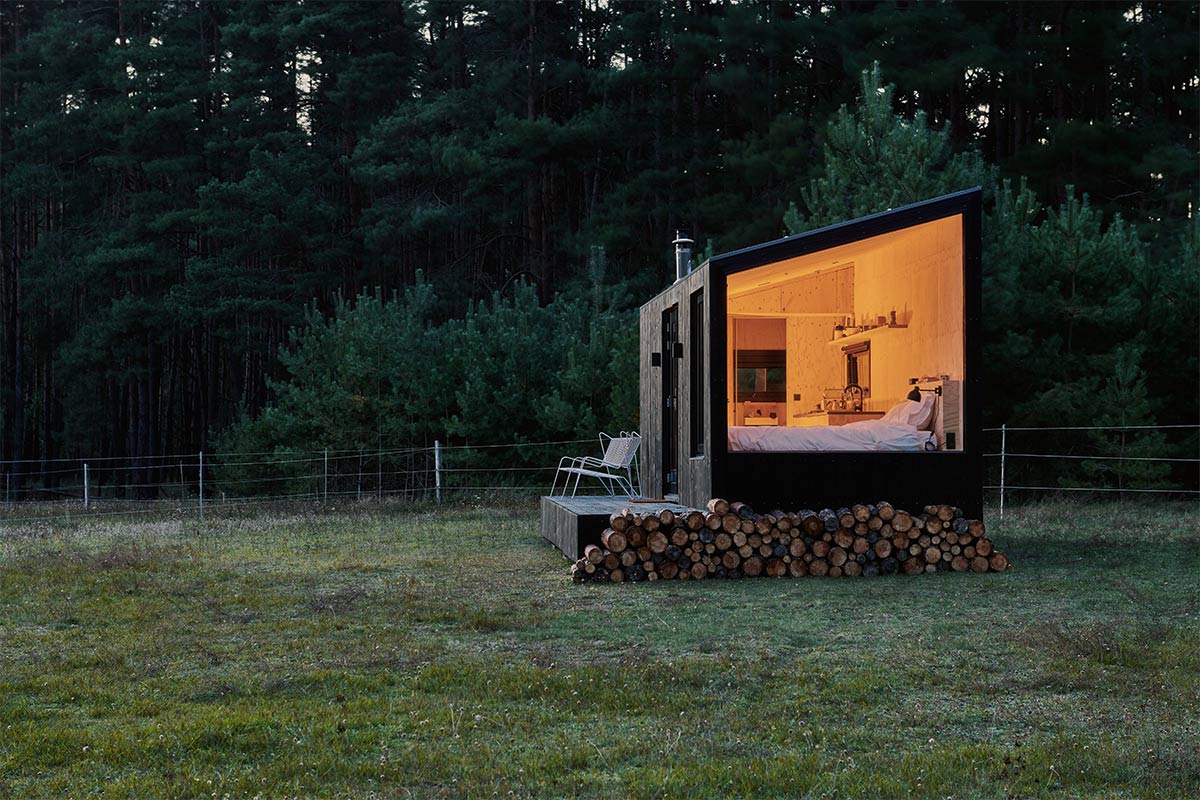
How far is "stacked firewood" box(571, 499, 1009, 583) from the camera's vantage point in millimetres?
7578

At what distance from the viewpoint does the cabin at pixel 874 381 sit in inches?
317

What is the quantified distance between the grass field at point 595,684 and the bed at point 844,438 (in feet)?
3.36

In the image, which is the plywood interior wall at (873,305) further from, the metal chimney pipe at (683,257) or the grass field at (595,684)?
the grass field at (595,684)

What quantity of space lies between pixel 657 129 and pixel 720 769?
19839 millimetres

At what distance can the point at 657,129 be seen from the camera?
22250mm

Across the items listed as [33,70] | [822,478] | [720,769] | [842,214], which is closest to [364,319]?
[842,214]

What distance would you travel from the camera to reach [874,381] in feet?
35.4

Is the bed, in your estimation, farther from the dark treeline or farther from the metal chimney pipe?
the dark treeline

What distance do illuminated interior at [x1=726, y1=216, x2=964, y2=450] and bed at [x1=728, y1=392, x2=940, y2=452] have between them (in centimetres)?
3

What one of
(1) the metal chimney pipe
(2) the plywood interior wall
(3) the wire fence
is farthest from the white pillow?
(3) the wire fence

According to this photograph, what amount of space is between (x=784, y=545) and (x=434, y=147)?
52.5ft

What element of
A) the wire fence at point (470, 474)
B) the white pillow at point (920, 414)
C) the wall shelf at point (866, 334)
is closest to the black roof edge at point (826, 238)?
the white pillow at point (920, 414)

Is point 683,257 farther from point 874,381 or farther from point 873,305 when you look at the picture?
point 874,381

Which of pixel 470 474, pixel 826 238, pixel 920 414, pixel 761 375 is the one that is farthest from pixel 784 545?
pixel 470 474
